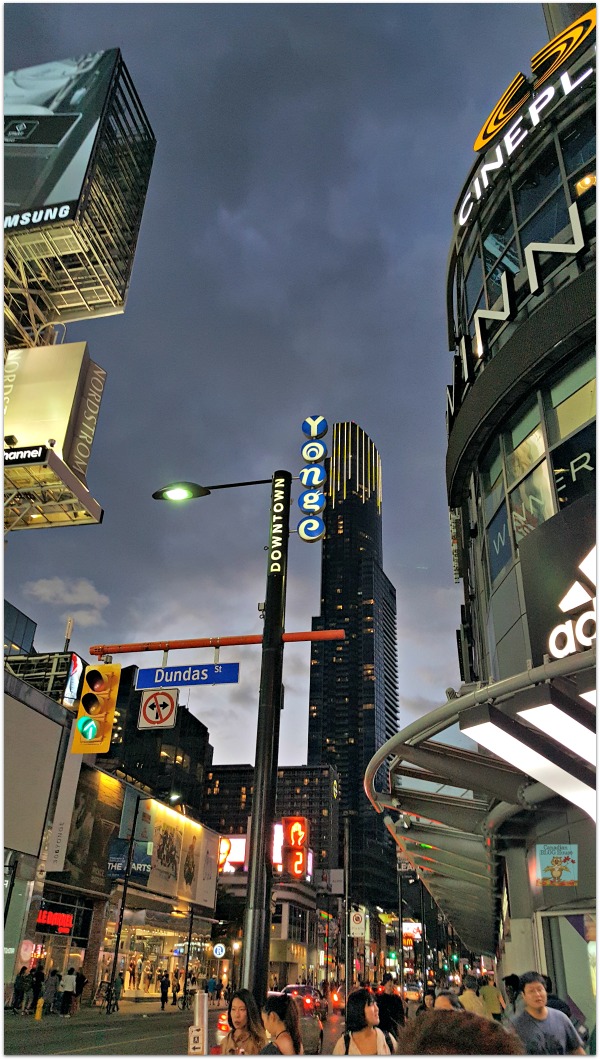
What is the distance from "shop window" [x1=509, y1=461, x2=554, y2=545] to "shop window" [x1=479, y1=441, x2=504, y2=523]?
1212 millimetres

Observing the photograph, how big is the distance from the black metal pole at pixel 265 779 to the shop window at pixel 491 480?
653 cm

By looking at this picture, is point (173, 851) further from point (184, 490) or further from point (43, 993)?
point (184, 490)

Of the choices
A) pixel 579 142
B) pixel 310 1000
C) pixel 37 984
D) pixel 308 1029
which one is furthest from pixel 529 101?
pixel 310 1000

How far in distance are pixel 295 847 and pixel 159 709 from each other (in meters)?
18.3

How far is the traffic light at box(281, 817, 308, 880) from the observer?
84.9 feet

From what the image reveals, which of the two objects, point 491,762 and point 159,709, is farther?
point 159,709

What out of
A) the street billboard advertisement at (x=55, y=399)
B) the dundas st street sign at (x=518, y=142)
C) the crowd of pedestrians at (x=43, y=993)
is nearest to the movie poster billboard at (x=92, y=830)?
the crowd of pedestrians at (x=43, y=993)

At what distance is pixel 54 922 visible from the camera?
3094 centimetres

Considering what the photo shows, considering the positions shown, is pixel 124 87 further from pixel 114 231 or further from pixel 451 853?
pixel 451 853

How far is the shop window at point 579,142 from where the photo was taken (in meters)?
14.0

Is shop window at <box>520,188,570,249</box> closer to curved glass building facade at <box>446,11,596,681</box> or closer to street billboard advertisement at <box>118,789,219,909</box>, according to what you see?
curved glass building facade at <box>446,11,596,681</box>

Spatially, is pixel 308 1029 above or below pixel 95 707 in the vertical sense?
below

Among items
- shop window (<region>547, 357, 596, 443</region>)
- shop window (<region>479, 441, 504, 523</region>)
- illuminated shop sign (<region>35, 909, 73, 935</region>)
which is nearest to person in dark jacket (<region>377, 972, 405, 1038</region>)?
shop window (<region>547, 357, 596, 443</region>)

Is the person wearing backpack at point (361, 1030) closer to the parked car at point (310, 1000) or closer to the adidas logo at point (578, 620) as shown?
the adidas logo at point (578, 620)
